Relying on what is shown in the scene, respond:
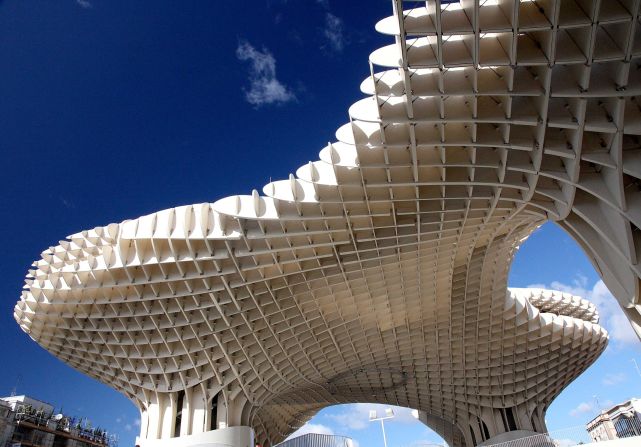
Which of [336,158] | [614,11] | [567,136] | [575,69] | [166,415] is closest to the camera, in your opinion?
[614,11]

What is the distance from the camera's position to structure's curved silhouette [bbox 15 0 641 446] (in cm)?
1408

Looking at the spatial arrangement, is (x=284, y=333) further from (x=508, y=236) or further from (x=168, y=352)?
(x=508, y=236)

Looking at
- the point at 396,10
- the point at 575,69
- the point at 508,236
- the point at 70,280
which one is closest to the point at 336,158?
the point at 396,10

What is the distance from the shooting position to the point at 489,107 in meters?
16.4

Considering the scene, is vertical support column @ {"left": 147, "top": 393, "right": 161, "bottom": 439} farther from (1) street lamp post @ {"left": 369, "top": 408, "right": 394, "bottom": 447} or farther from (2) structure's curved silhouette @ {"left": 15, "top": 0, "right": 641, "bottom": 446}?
(1) street lamp post @ {"left": 369, "top": 408, "right": 394, "bottom": 447}

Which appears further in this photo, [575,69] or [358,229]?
[358,229]

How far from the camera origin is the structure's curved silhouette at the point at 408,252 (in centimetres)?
1408

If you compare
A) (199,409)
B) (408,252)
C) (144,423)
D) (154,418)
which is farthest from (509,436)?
(144,423)

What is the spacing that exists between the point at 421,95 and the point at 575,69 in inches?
192

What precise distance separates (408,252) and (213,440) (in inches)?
887

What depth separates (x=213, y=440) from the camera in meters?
36.5

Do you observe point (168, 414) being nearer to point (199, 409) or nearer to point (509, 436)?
point (199, 409)

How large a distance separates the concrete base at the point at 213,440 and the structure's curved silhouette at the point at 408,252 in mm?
787

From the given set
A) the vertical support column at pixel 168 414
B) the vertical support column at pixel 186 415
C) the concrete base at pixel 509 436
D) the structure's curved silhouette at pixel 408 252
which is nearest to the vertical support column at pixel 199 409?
the structure's curved silhouette at pixel 408 252
